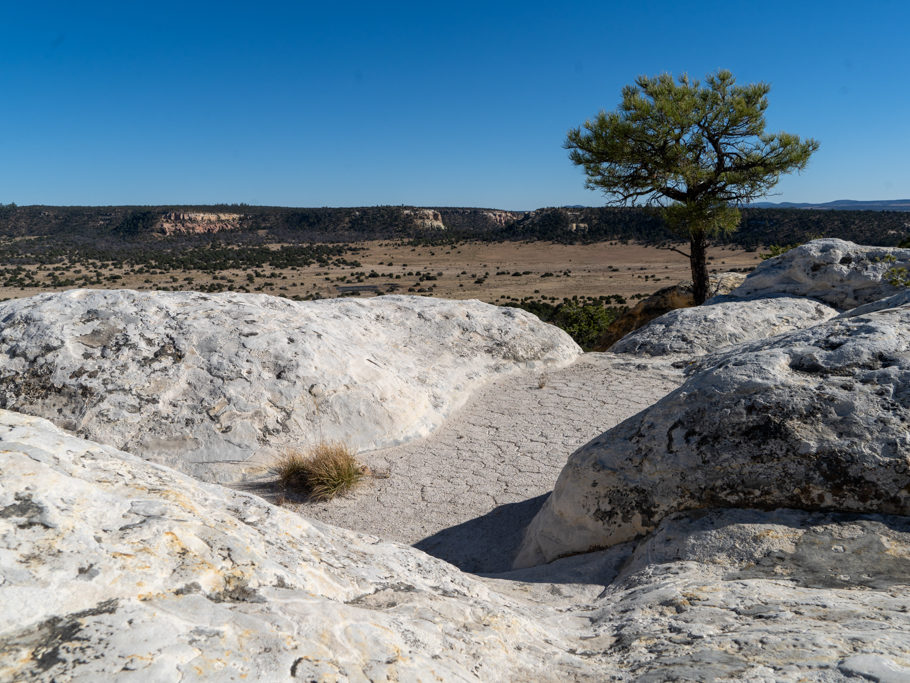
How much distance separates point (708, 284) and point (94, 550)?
15227mm

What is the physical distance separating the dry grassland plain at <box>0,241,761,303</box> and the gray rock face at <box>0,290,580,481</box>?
26691 millimetres

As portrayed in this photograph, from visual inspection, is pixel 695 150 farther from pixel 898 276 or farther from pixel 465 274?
pixel 465 274

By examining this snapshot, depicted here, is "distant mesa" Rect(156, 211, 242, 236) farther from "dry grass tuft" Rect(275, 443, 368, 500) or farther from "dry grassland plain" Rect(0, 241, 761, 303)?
"dry grass tuft" Rect(275, 443, 368, 500)

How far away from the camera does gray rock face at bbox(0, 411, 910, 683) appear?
1.70m

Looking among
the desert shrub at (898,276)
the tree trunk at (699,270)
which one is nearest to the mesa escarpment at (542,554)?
the desert shrub at (898,276)

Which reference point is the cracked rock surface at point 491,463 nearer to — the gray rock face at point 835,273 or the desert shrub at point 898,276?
the gray rock face at point 835,273

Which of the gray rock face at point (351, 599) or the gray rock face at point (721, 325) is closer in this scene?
the gray rock face at point (351, 599)

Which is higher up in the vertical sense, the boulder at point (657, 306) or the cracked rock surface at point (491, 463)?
the boulder at point (657, 306)

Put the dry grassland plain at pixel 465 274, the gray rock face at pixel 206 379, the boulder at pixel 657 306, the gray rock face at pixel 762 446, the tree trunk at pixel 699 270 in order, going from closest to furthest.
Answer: the gray rock face at pixel 762 446
the gray rock face at pixel 206 379
the boulder at pixel 657 306
the tree trunk at pixel 699 270
the dry grassland plain at pixel 465 274

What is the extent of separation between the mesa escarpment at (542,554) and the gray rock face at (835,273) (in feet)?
18.7

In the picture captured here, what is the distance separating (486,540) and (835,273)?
918 centimetres

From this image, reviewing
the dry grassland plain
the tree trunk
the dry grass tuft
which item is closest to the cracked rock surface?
the dry grass tuft

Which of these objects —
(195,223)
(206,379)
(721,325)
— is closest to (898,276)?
(721,325)

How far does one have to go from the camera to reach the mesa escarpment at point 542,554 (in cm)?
177
